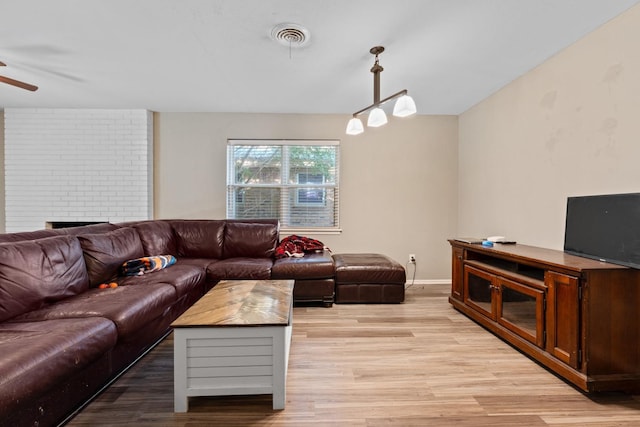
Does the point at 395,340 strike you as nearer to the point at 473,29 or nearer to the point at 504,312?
the point at 504,312

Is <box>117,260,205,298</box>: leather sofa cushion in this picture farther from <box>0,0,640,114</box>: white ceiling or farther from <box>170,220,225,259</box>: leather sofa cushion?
<box>0,0,640,114</box>: white ceiling

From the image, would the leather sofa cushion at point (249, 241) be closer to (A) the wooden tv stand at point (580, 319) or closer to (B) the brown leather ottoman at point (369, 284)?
(B) the brown leather ottoman at point (369, 284)

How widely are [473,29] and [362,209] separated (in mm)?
2486

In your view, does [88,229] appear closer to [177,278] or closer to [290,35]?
[177,278]

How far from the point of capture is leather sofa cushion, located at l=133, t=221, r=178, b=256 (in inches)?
124

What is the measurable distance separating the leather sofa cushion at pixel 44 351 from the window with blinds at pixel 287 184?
272 cm

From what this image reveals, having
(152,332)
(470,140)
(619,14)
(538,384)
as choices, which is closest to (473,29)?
(619,14)

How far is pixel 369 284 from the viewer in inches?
129

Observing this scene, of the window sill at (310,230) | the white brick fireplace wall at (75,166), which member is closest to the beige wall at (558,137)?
the window sill at (310,230)

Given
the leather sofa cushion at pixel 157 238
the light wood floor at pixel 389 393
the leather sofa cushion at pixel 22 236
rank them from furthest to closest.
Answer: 1. the leather sofa cushion at pixel 157 238
2. the leather sofa cushion at pixel 22 236
3. the light wood floor at pixel 389 393

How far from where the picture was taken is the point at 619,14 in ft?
6.46

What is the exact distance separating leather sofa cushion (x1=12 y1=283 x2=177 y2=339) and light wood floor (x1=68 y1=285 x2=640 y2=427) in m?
0.39

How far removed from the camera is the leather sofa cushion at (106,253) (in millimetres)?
2330

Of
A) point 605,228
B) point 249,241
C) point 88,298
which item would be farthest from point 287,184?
point 605,228
